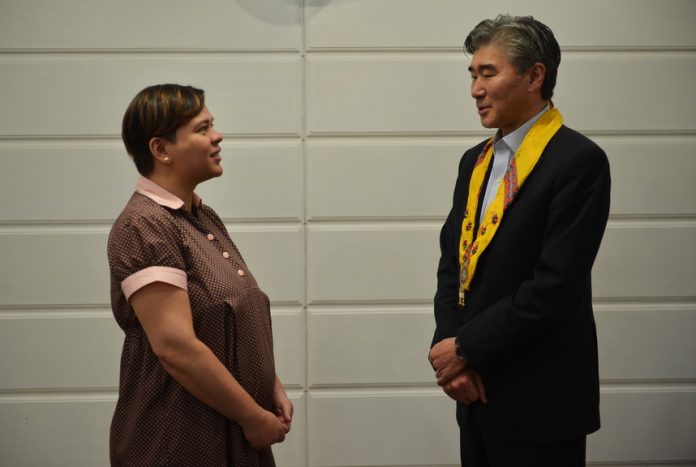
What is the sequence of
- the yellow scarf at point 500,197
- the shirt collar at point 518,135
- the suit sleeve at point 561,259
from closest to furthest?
the suit sleeve at point 561,259 → the yellow scarf at point 500,197 → the shirt collar at point 518,135

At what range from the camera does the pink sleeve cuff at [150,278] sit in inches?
66.9

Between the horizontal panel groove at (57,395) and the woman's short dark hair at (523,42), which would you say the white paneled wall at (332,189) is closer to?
the horizontal panel groove at (57,395)

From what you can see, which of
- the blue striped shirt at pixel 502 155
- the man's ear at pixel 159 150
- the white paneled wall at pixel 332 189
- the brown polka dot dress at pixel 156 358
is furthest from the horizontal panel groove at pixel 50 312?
the blue striped shirt at pixel 502 155

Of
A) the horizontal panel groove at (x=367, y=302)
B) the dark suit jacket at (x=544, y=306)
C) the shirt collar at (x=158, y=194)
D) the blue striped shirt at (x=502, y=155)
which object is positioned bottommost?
the horizontal panel groove at (x=367, y=302)

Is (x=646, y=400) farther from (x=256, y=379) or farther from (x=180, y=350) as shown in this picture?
(x=180, y=350)

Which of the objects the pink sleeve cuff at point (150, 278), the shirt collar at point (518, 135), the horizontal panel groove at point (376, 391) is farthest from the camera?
the horizontal panel groove at point (376, 391)

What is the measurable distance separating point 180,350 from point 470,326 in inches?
27.9

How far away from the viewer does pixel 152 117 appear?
1.85 metres

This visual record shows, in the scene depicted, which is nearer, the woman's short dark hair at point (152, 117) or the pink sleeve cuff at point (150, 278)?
the pink sleeve cuff at point (150, 278)

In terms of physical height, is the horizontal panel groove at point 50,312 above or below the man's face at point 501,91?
below

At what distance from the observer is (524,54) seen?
1996 millimetres

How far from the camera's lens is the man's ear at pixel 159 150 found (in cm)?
186

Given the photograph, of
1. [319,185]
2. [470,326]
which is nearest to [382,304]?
[319,185]

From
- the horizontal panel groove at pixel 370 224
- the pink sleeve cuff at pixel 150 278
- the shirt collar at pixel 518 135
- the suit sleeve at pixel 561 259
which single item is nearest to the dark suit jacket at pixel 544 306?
the suit sleeve at pixel 561 259
